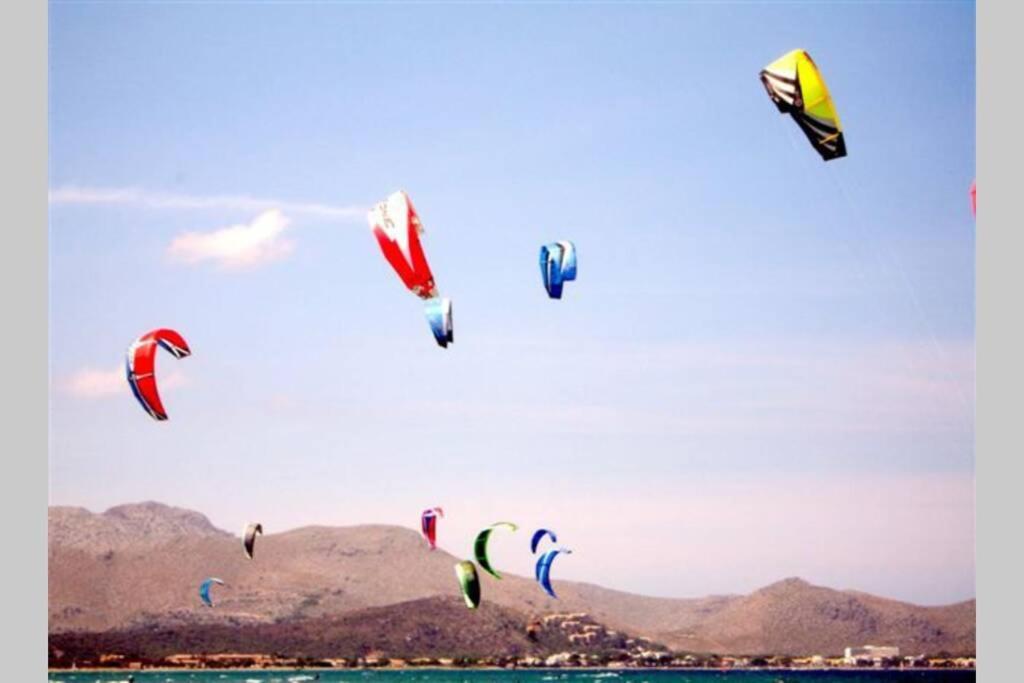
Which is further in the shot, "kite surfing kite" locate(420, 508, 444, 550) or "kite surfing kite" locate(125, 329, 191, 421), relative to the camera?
"kite surfing kite" locate(420, 508, 444, 550)

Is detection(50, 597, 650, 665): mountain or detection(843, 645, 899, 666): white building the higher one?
detection(50, 597, 650, 665): mountain

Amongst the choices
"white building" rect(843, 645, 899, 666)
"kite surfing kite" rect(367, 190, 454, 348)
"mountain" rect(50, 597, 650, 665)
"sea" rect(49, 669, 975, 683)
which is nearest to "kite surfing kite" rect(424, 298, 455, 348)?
"kite surfing kite" rect(367, 190, 454, 348)

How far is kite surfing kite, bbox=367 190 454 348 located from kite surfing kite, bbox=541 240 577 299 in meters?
2.94

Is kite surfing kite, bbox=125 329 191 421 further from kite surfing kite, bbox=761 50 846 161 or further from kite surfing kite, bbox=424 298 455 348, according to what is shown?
kite surfing kite, bbox=761 50 846 161

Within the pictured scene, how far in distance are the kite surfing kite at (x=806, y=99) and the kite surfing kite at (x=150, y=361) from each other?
8.45 metres

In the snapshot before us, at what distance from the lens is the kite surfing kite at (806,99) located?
16.0 m

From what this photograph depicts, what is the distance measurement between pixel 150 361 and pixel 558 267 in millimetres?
5274

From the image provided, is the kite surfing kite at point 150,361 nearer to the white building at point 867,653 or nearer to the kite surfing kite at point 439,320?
the kite surfing kite at point 439,320

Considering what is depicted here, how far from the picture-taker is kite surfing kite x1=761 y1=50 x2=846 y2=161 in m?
16.0

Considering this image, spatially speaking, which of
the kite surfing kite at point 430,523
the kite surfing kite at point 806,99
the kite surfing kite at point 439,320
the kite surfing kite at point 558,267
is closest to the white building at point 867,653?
the kite surfing kite at point 430,523

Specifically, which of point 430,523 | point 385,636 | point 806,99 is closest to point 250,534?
point 430,523

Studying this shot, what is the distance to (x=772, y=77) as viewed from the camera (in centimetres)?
1605

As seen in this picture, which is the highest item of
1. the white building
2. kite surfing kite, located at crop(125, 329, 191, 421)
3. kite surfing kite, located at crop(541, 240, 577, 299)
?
kite surfing kite, located at crop(541, 240, 577, 299)

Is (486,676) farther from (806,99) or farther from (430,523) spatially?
(806,99)
